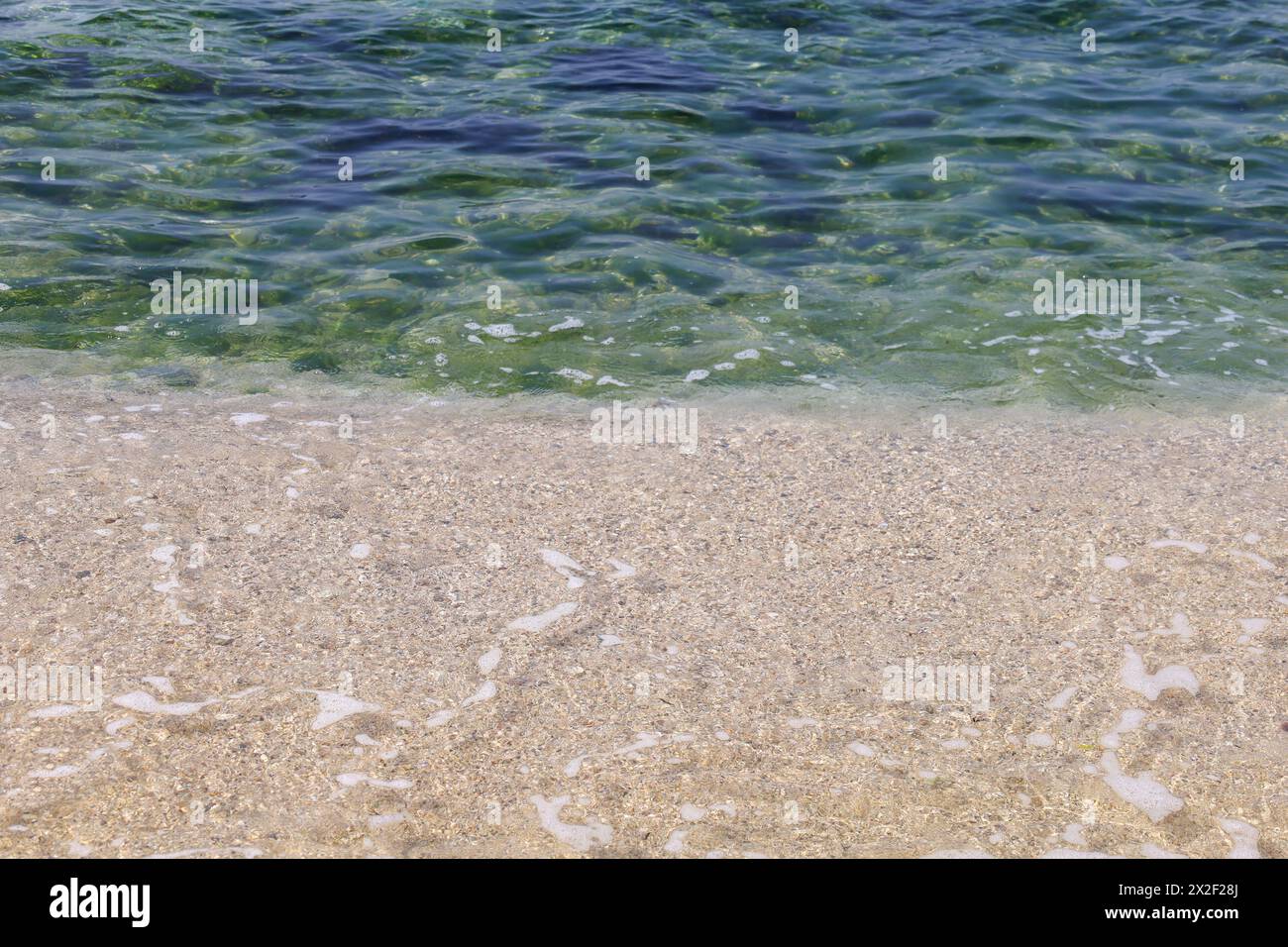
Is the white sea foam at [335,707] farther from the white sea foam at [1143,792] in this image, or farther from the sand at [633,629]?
the white sea foam at [1143,792]

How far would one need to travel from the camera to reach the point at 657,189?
12383 millimetres

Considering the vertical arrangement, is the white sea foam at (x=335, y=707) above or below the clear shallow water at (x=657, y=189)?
below

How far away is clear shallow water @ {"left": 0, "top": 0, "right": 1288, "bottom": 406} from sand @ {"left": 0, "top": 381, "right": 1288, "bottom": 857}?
48.8 inches

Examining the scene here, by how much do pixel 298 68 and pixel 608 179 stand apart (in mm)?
5228

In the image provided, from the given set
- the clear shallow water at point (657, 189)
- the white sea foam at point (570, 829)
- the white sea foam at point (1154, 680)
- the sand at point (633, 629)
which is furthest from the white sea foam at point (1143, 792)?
the clear shallow water at point (657, 189)

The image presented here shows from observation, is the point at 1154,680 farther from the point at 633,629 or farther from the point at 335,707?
the point at 335,707

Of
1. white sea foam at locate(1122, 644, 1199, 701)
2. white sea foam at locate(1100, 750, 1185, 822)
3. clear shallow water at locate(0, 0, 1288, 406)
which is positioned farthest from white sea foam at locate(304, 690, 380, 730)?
clear shallow water at locate(0, 0, 1288, 406)

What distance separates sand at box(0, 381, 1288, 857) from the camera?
15.7 feet

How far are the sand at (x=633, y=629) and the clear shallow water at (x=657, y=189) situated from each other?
124 cm

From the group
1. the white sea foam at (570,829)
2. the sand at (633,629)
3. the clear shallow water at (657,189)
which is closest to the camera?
the white sea foam at (570,829)

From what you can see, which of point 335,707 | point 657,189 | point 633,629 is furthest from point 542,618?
point 657,189

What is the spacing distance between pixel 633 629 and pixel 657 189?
729cm

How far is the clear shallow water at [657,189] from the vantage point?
9.49 m

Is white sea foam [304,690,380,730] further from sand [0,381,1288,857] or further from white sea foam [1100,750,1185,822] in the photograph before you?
white sea foam [1100,750,1185,822]
